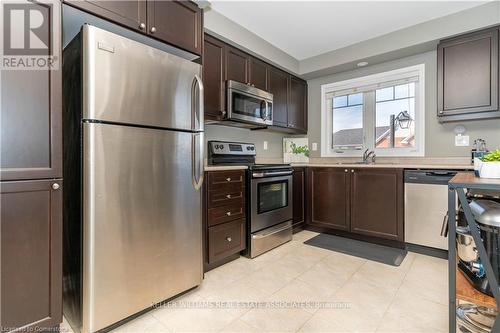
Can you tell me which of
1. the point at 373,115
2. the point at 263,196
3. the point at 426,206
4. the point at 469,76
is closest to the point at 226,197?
the point at 263,196

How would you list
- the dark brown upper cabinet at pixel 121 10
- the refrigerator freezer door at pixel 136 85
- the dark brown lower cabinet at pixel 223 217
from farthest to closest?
1. the dark brown lower cabinet at pixel 223 217
2. the dark brown upper cabinet at pixel 121 10
3. the refrigerator freezer door at pixel 136 85

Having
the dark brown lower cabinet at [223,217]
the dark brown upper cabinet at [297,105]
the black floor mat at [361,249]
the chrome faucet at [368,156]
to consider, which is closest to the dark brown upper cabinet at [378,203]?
the black floor mat at [361,249]

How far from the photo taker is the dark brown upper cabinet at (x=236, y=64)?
2.73 meters

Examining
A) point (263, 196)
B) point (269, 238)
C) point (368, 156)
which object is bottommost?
point (269, 238)

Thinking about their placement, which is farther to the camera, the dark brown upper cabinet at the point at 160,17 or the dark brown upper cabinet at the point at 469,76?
the dark brown upper cabinet at the point at 469,76

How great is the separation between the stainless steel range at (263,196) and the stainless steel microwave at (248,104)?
0.35m

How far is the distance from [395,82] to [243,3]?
218cm

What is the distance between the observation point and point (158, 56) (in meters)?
1.64

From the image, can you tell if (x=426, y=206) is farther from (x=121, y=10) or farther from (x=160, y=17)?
(x=121, y=10)

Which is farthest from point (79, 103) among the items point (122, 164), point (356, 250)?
point (356, 250)

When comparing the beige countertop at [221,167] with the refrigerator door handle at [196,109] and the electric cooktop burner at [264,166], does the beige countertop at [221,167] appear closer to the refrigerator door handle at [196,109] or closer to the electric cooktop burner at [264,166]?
the electric cooktop burner at [264,166]

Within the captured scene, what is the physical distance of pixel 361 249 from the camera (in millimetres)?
2818

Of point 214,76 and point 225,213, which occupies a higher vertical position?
point 214,76

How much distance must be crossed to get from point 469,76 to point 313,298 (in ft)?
8.74
